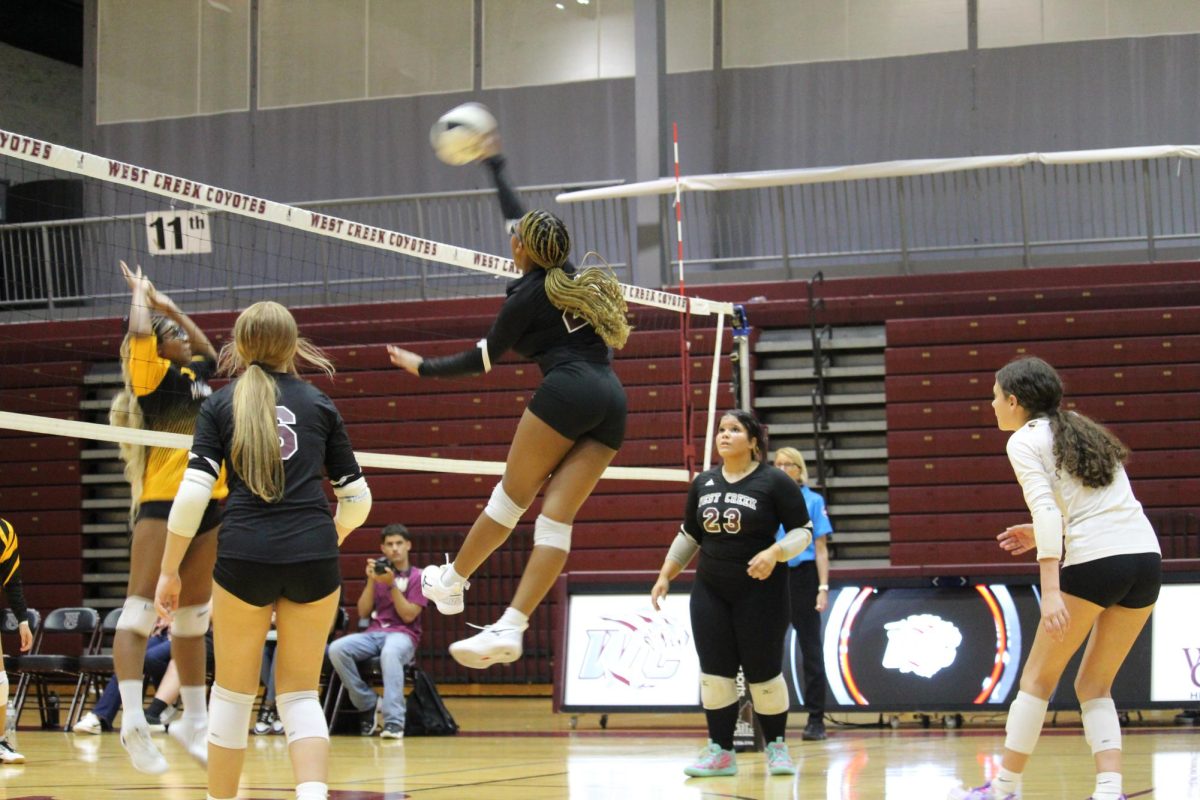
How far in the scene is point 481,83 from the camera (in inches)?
677

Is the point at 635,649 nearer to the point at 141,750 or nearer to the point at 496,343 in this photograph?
the point at 141,750

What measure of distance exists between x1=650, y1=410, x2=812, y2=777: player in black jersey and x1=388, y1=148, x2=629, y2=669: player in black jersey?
2.10 meters

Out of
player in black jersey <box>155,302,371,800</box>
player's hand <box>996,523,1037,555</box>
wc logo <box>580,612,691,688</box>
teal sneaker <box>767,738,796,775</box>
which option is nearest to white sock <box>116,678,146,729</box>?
player in black jersey <box>155,302,371,800</box>

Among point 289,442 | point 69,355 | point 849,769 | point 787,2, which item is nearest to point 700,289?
point 787,2

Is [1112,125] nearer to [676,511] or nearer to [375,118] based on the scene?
[676,511]

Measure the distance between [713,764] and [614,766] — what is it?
0.58 meters

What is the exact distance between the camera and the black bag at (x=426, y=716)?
31.0 ft

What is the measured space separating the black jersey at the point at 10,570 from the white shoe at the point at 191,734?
3.05 metres

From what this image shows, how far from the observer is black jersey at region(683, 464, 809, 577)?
664 cm

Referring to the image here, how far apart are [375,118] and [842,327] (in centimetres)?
699

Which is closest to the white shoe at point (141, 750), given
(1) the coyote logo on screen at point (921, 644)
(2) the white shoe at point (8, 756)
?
(2) the white shoe at point (8, 756)

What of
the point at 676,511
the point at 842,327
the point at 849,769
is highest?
the point at 842,327

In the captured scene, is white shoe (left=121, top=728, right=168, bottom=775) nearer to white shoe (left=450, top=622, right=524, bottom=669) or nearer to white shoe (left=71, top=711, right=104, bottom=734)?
white shoe (left=450, top=622, right=524, bottom=669)

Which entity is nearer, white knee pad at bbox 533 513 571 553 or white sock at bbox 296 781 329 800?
white sock at bbox 296 781 329 800
